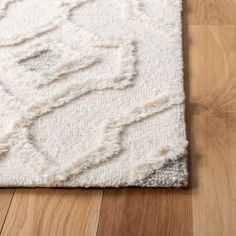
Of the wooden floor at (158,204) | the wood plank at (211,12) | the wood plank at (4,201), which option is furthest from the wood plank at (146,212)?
the wood plank at (211,12)

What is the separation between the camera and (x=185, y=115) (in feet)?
2.37

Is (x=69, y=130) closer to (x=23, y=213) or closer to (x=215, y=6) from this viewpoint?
(x=23, y=213)

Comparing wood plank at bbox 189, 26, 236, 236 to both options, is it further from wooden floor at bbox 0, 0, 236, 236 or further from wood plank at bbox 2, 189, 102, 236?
wood plank at bbox 2, 189, 102, 236

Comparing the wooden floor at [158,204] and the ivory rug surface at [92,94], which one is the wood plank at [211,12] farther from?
the wooden floor at [158,204]

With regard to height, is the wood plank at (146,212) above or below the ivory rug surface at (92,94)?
below

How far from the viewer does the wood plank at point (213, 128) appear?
0.59m

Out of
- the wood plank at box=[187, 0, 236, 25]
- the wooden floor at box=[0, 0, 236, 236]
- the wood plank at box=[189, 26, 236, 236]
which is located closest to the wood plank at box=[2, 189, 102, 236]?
the wooden floor at box=[0, 0, 236, 236]

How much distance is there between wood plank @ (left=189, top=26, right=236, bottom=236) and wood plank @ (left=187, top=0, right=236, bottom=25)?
0.03 metres

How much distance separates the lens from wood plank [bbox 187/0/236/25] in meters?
0.91

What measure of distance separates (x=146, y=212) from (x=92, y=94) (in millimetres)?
267

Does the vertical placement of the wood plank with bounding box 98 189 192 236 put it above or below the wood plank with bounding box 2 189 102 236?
below

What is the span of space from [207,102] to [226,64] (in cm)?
12

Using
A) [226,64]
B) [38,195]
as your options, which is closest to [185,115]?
[226,64]

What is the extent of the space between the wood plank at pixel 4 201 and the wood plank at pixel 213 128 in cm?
30
